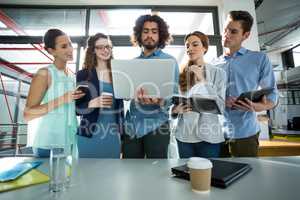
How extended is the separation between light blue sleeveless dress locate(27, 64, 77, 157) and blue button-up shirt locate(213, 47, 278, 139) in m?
1.01

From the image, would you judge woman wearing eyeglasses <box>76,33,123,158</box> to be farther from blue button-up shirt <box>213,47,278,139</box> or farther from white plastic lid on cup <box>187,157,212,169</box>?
white plastic lid on cup <box>187,157,212,169</box>

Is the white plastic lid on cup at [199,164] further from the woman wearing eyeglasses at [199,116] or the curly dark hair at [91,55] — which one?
the curly dark hair at [91,55]

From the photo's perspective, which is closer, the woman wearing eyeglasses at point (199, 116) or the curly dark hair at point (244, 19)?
the woman wearing eyeglasses at point (199, 116)

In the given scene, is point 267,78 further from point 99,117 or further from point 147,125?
point 99,117

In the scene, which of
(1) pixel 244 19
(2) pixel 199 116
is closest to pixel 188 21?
(1) pixel 244 19

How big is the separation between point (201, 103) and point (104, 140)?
0.67 metres

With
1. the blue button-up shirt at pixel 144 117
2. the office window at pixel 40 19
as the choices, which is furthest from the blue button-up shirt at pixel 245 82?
the office window at pixel 40 19

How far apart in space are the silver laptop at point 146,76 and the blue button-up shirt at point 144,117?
14cm

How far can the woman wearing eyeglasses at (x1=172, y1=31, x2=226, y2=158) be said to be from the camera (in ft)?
4.01

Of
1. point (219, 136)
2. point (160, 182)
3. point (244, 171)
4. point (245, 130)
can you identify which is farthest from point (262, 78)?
point (160, 182)

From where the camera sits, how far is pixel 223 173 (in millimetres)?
699

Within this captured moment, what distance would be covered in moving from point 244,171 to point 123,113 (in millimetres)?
876

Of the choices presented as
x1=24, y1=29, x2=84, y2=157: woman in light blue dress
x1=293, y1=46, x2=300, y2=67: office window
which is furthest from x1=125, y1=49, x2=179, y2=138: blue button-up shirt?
x1=293, y1=46, x2=300, y2=67: office window

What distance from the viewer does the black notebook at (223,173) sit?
639 mm
